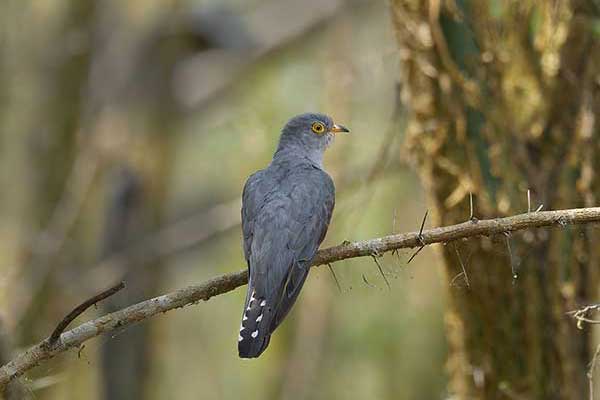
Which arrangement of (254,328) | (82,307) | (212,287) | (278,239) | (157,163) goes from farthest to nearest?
(157,163) → (278,239) → (254,328) → (212,287) → (82,307)

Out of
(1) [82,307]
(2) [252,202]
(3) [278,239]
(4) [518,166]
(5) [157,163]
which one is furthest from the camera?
(5) [157,163]

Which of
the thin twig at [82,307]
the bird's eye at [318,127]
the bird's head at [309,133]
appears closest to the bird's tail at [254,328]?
the thin twig at [82,307]

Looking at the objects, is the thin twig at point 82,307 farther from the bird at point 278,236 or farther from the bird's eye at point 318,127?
the bird's eye at point 318,127

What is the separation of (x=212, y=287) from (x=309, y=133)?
2745 millimetres

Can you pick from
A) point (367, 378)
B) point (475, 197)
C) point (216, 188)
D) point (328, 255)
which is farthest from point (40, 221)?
point (328, 255)

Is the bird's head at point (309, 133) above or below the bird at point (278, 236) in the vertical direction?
above

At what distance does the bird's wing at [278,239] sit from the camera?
4.25 m

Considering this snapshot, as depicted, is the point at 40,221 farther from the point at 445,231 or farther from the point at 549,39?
the point at 445,231

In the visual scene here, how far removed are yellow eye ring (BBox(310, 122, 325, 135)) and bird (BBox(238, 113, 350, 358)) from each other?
1.84 ft

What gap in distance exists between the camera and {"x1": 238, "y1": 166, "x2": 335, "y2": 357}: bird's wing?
425 cm

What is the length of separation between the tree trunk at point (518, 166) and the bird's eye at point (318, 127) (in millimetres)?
865

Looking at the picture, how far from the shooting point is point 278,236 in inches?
187

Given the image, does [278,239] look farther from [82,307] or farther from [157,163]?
[157,163]

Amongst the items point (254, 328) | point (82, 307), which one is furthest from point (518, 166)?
point (82, 307)
